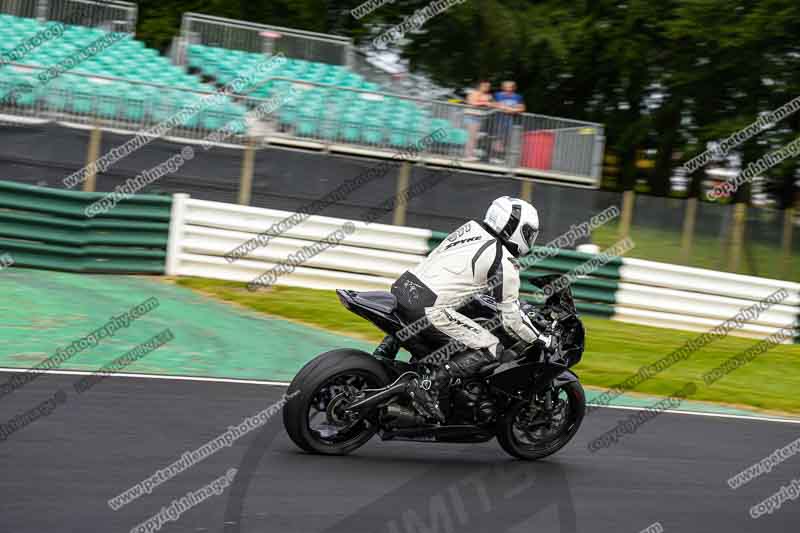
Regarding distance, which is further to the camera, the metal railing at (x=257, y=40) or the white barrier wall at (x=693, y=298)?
the metal railing at (x=257, y=40)

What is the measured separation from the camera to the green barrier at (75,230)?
1376cm

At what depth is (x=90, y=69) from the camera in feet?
60.5

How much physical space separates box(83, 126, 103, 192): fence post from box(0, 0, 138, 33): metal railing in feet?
21.7

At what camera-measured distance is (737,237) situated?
17.6 m

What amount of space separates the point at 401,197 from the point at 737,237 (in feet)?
18.5

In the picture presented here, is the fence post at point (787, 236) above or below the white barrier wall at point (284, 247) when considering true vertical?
above

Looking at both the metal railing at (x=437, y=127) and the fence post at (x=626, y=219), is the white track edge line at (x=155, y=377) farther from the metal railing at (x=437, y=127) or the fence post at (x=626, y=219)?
the fence post at (x=626, y=219)

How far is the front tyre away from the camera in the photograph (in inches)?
279

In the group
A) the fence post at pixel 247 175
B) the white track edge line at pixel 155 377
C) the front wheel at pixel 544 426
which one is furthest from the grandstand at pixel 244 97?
the front wheel at pixel 544 426

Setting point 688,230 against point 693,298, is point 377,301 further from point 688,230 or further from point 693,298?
point 688,230

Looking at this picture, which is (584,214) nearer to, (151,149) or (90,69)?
(151,149)

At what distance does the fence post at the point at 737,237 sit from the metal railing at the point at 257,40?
327 inches

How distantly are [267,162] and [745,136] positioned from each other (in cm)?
1573

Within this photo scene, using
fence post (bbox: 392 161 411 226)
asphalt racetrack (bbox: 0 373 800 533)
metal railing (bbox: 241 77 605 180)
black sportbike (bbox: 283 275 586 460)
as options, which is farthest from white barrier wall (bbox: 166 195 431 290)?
black sportbike (bbox: 283 275 586 460)
